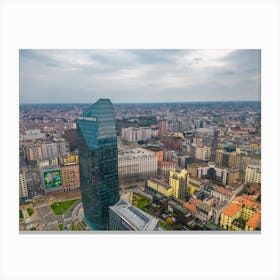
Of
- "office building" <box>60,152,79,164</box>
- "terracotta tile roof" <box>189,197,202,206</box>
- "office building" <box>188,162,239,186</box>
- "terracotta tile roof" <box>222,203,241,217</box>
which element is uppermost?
"office building" <box>60,152,79,164</box>

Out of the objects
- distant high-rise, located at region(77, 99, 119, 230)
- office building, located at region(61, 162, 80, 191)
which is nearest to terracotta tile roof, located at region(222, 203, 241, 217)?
distant high-rise, located at region(77, 99, 119, 230)

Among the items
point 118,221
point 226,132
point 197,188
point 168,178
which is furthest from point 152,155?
point 118,221

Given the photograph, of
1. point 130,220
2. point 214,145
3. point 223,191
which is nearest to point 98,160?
point 130,220

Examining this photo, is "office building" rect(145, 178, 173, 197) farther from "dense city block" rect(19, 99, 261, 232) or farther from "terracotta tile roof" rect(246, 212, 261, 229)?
"terracotta tile roof" rect(246, 212, 261, 229)

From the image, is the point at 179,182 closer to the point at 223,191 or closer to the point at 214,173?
the point at 223,191

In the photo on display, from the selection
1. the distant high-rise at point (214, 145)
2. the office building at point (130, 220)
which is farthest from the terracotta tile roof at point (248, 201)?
the distant high-rise at point (214, 145)
